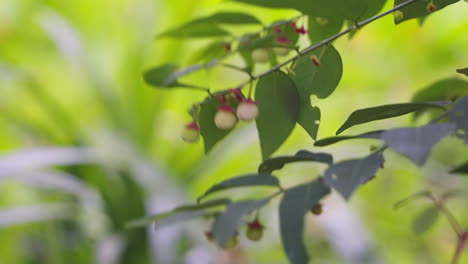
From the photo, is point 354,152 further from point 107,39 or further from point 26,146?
point 107,39

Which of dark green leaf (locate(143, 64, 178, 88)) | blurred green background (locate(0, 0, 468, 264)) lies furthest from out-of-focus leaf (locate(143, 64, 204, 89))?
blurred green background (locate(0, 0, 468, 264))

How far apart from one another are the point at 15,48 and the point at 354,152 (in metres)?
1.15

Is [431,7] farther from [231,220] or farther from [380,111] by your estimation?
[231,220]

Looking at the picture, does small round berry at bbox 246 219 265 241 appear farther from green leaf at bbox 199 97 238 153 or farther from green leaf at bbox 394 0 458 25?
green leaf at bbox 394 0 458 25

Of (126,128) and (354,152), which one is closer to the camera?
(354,152)

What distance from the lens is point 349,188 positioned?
30cm

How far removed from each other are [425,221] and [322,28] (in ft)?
0.74

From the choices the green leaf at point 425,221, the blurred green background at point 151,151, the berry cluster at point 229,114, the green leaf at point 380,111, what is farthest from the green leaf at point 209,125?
the blurred green background at point 151,151

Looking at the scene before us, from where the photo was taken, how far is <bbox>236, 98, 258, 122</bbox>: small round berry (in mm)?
403

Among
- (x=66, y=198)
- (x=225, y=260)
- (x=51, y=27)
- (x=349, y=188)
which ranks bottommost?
(x=225, y=260)

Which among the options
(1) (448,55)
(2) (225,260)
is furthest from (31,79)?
(1) (448,55)

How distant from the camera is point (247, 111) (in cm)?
40

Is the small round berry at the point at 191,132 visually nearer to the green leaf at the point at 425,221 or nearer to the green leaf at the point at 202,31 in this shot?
the green leaf at the point at 202,31

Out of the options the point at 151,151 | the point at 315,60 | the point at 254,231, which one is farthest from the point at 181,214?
the point at 151,151
